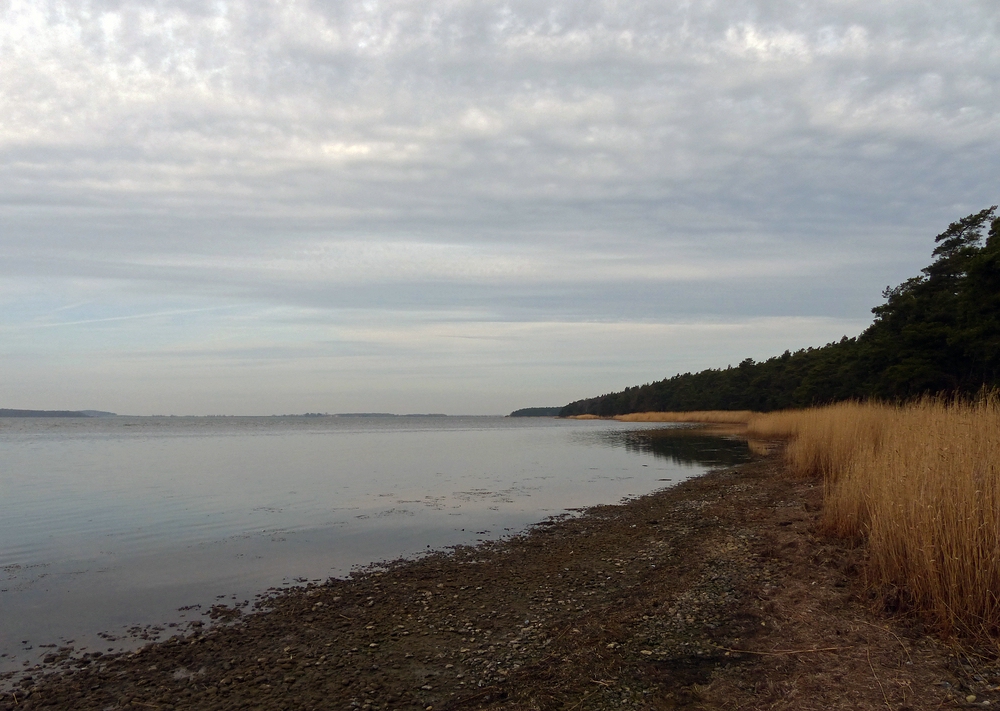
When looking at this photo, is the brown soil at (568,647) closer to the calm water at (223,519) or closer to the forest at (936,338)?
the calm water at (223,519)

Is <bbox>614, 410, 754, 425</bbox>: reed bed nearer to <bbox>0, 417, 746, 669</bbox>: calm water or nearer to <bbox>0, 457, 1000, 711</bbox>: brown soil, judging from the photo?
<bbox>0, 417, 746, 669</bbox>: calm water

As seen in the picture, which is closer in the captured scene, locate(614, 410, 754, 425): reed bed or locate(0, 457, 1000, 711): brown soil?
locate(0, 457, 1000, 711): brown soil

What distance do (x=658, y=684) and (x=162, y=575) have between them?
843cm

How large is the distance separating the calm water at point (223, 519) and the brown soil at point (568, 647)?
4.24 feet

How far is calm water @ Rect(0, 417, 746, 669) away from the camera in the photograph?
8969 millimetres

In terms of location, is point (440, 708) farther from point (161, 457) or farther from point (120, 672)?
point (161, 457)

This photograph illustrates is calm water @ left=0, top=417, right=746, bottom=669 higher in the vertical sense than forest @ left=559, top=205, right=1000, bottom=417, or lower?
lower

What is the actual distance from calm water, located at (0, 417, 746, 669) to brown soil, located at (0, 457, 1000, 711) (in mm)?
1292

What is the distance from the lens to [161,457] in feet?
109

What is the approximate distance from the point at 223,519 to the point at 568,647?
451 inches

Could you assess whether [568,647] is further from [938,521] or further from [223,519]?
[223,519]

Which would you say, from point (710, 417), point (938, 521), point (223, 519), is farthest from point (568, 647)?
point (710, 417)

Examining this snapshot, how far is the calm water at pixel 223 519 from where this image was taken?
29.4 ft

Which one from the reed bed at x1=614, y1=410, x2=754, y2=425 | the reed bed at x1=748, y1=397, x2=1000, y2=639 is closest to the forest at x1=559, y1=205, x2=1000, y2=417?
the reed bed at x1=748, y1=397, x2=1000, y2=639
